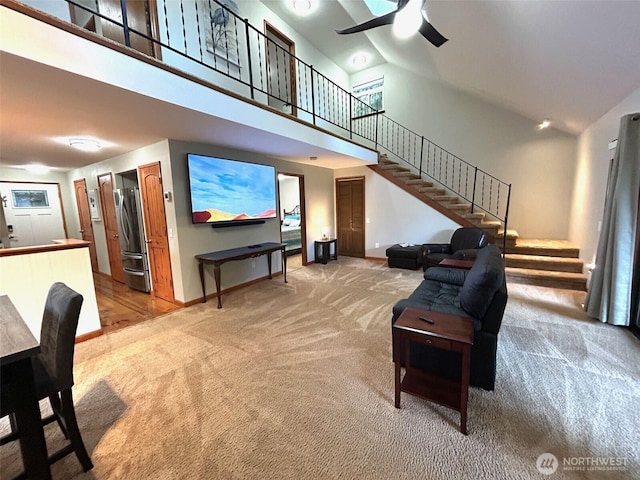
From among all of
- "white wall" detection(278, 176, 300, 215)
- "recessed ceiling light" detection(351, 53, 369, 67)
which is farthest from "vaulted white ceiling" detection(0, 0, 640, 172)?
"white wall" detection(278, 176, 300, 215)

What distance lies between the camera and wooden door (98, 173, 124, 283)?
15.7 feet

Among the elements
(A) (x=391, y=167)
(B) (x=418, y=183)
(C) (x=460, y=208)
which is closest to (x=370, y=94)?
(A) (x=391, y=167)

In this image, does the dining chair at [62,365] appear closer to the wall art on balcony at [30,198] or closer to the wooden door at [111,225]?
the wooden door at [111,225]

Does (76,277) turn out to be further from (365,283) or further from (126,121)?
(365,283)

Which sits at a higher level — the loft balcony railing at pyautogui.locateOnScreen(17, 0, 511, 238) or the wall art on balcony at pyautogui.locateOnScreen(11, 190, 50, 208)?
the loft balcony railing at pyautogui.locateOnScreen(17, 0, 511, 238)

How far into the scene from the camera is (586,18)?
226 cm

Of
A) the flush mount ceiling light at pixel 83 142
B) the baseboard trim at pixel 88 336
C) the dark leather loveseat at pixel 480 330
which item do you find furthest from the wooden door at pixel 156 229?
the dark leather loveseat at pixel 480 330

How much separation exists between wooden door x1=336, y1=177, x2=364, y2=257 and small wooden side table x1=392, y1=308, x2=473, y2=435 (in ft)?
16.0

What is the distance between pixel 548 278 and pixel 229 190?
208 inches

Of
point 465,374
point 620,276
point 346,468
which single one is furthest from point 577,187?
point 346,468

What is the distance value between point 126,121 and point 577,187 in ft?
22.7

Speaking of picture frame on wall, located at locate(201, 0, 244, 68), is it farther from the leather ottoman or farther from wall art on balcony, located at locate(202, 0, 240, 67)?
the leather ottoman

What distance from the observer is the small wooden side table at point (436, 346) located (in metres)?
1.58

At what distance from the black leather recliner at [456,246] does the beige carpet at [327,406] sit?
191 cm
